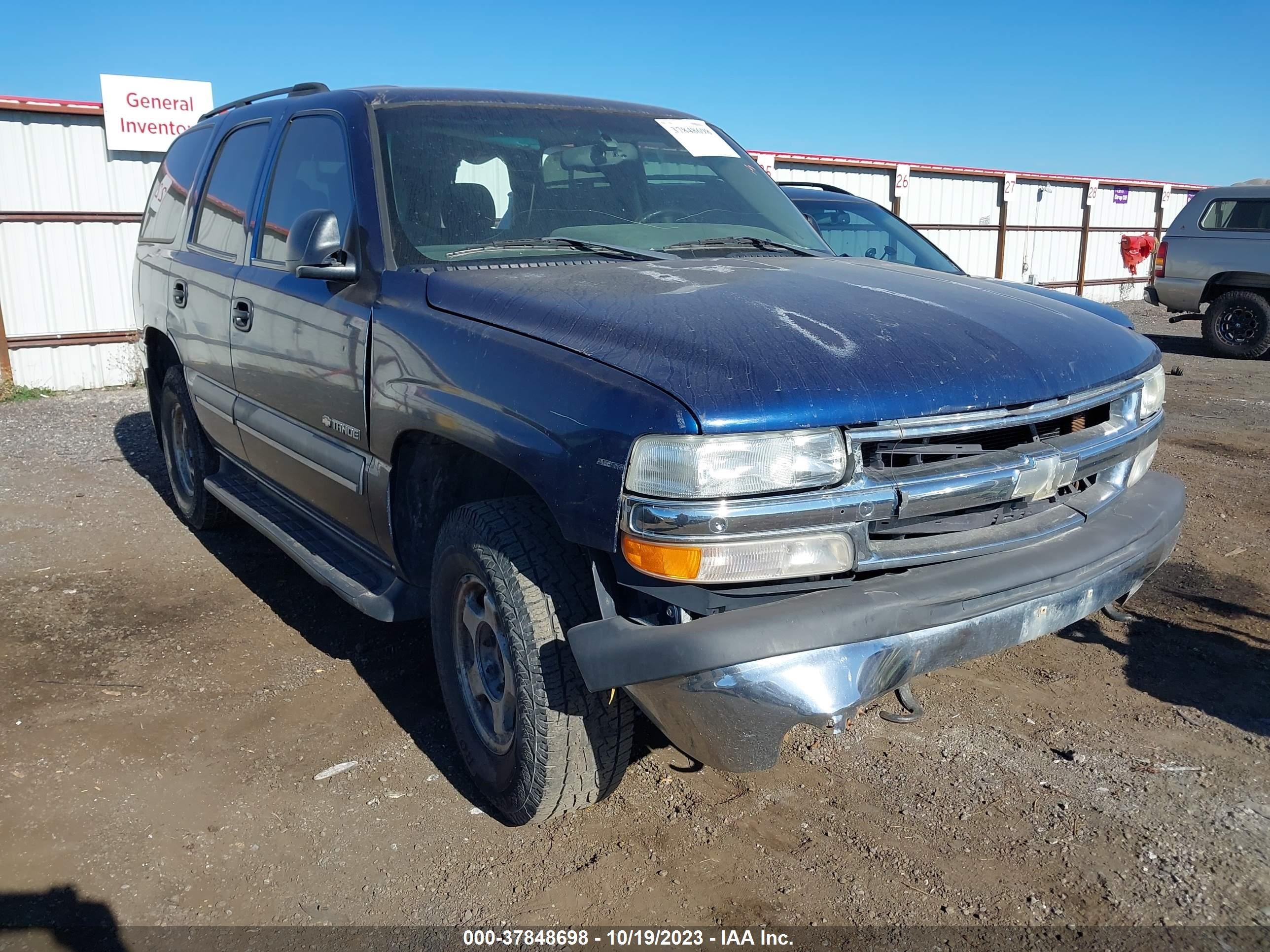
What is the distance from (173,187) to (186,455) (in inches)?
54.8

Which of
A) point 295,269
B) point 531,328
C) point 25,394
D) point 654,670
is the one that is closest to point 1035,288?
point 531,328

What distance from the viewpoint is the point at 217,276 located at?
422 cm

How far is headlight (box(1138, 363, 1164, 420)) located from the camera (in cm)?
291

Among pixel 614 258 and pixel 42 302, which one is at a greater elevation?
pixel 614 258

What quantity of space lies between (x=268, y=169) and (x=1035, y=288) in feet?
9.61

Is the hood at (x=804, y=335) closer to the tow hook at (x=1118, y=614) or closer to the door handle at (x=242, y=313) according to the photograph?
the tow hook at (x=1118, y=614)

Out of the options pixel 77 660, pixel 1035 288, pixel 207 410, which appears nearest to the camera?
pixel 1035 288

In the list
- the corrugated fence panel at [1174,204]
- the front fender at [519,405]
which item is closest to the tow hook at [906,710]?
the front fender at [519,405]

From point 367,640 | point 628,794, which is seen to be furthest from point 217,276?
point 628,794

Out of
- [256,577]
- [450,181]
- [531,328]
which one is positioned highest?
[450,181]

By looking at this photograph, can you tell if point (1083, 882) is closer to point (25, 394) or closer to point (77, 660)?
point (77, 660)

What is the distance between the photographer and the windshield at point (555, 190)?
3.18m

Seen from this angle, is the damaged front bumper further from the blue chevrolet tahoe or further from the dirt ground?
the dirt ground

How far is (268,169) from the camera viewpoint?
13.0ft
